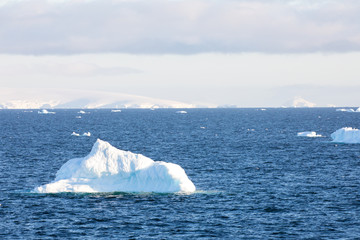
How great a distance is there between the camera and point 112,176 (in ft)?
144

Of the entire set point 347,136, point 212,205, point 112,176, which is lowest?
point 212,205

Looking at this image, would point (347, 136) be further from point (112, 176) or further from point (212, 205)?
point (112, 176)

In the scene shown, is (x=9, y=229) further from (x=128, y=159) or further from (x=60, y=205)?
(x=128, y=159)

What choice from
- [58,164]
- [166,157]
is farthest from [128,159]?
[166,157]

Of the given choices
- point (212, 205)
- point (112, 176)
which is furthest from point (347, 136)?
point (112, 176)

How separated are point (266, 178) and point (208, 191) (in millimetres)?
10246

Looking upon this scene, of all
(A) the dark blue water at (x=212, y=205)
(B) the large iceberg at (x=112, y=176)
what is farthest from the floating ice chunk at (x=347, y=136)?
(B) the large iceberg at (x=112, y=176)

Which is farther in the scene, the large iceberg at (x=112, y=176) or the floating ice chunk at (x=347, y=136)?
the floating ice chunk at (x=347, y=136)

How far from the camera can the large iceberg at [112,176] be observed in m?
43.3

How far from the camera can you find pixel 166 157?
7425 cm

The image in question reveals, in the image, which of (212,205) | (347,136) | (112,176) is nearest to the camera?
(212,205)

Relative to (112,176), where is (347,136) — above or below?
above

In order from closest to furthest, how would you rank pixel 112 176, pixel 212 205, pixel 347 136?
pixel 212 205
pixel 112 176
pixel 347 136

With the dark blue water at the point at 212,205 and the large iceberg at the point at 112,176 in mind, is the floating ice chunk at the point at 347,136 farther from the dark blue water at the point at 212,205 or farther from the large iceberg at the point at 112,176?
the large iceberg at the point at 112,176
